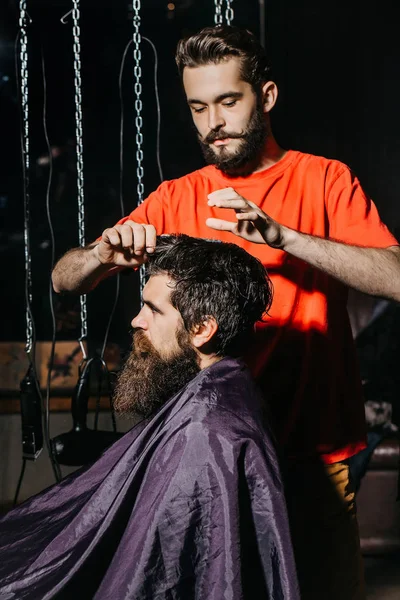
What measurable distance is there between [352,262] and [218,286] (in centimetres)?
33

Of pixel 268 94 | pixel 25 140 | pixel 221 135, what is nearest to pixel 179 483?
pixel 221 135

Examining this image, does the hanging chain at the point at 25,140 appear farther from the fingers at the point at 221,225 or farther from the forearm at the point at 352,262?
the forearm at the point at 352,262

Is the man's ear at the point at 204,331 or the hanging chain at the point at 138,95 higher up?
the hanging chain at the point at 138,95

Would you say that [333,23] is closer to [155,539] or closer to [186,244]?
[186,244]

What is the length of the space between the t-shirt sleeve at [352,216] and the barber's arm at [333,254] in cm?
8

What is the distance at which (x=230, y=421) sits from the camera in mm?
1624

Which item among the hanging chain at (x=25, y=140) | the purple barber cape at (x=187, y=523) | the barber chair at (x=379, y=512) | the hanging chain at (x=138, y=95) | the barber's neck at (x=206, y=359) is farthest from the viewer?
the barber chair at (x=379, y=512)

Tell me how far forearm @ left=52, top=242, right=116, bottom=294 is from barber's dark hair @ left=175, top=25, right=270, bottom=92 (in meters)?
0.58

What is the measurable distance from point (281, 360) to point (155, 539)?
24.7 inches

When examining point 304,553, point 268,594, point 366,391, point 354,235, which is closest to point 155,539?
point 268,594

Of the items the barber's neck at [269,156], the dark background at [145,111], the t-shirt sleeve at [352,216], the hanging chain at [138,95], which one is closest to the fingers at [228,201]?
the t-shirt sleeve at [352,216]

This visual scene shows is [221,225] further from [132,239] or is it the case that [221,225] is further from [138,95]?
[138,95]

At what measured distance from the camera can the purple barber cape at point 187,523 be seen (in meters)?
1.51

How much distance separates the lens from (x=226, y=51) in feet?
6.39
